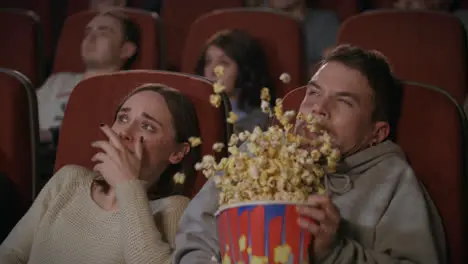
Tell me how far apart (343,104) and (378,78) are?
0.30ft

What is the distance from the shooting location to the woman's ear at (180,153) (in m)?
1.56

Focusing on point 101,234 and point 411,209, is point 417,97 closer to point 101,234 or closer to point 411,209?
point 411,209

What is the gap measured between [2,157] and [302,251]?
2.96 feet

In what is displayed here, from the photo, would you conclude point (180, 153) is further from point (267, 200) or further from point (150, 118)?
point (267, 200)

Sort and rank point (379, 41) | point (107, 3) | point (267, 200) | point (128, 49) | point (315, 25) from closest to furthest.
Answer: point (267, 200), point (379, 41), point (128, 49), point (315, 25), point (107, 3)


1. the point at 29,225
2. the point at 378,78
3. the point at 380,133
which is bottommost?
the point at 29,225

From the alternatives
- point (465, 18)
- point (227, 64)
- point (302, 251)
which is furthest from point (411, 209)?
point (465, 18)

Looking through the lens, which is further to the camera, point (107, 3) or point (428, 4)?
point (107, 3)

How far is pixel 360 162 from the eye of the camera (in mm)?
1341

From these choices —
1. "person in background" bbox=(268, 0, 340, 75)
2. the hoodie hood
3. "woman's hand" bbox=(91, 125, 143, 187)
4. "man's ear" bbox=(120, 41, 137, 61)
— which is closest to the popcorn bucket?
the hoodie hood

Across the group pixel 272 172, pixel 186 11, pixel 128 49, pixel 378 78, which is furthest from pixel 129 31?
pixel 272 172

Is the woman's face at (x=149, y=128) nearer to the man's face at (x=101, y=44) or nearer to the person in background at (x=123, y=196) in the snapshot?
the person in background at (x=123, y=196)

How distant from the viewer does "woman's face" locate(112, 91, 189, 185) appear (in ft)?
4.99

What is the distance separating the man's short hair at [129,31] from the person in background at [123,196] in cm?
86
